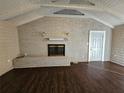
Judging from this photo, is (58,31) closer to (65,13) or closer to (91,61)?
(65,13)

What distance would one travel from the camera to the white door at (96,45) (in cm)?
616

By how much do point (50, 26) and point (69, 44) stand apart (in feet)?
5.50

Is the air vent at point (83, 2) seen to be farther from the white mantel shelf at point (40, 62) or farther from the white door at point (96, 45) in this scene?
the white mantel shelf at point (40, 62)

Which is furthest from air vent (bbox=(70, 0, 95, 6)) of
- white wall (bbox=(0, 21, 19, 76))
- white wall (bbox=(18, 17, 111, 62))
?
white wall (bbox=(0, 21, 19, 76))

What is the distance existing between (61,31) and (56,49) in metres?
1.21

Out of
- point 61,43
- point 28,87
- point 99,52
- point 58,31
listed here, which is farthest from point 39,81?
point 99,52

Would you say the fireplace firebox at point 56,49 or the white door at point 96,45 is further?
the white door at point 96,45

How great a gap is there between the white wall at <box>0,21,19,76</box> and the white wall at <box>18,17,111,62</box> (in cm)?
86

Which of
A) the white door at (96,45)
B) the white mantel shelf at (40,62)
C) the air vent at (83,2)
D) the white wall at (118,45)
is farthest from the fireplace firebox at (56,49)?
the white wall at (118,45)

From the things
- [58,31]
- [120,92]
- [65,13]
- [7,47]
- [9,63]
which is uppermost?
[65,13]

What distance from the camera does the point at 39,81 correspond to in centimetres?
337

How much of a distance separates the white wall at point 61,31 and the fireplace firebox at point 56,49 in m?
0.26

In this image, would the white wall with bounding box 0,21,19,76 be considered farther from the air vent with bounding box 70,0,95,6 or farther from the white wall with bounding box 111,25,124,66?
the white wall with bounding box 111,25,124,66

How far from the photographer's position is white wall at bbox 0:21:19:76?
396 cm
